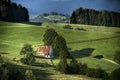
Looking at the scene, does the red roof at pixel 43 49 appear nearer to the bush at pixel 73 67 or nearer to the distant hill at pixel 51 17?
the bush at pixel 73 67

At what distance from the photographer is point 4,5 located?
2325 cm

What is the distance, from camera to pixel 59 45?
874 inches

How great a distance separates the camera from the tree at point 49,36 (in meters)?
22.1

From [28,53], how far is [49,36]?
6.28 feet

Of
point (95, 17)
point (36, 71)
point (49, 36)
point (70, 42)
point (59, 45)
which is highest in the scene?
point (95, 17)

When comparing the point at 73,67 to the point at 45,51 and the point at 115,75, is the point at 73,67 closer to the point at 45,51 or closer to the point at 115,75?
the point at 45,51

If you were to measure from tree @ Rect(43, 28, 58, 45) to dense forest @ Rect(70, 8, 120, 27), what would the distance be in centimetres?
190

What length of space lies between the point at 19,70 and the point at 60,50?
3284 millimetres

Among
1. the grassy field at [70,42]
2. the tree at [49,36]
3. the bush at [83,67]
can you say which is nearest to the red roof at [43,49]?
the tree at [49,36]

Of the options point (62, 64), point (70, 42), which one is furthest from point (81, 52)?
point (62, 64)

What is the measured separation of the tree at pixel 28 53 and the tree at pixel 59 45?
5.36 feet

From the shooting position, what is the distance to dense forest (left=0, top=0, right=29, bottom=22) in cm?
2281

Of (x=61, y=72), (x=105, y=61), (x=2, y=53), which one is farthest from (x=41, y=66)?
(x=105, y=61)

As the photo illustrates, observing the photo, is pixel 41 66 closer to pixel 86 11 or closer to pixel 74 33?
pixel 74 33
